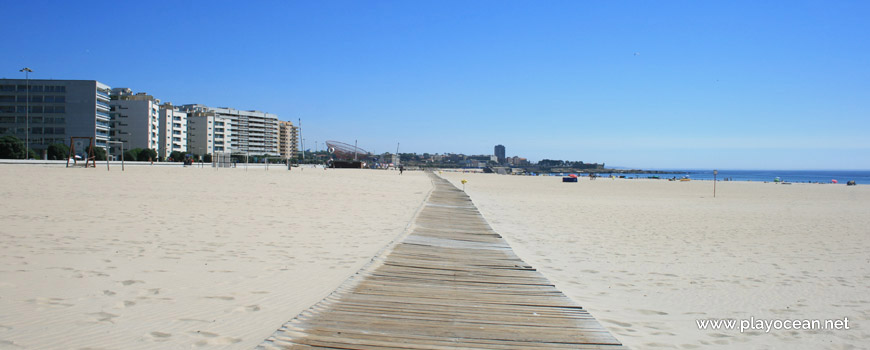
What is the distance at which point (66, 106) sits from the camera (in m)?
83.9

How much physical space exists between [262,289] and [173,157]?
109 meters

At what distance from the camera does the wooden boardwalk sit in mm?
3957

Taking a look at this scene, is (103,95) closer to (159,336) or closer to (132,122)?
(132,122)

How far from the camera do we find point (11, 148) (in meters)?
60.3

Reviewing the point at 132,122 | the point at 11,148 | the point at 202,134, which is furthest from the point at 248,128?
the point at 11,148

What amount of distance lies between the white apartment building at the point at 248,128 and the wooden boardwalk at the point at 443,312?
160m

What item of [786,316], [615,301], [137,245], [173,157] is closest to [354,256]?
[137,245]

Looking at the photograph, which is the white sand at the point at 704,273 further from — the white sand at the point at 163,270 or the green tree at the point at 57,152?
the green tree at the point at 57,152

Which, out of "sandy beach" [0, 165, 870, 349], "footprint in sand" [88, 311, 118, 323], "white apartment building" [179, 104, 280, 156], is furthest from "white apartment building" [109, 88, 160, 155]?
"footprint in sand" [88, 311, 118, 323]

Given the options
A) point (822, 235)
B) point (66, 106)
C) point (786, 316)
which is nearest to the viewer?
point (786, 316)

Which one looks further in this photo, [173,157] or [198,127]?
[198,127]

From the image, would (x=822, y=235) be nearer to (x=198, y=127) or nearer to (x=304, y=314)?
(x=304, y=314)

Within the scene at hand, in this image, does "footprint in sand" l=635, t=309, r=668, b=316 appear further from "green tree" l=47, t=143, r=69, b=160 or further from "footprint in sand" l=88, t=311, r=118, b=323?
"green tree" l=47, t=143, r=69, b=160

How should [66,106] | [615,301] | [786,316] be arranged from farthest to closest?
[66,106] → [615,301] → [786,316]
